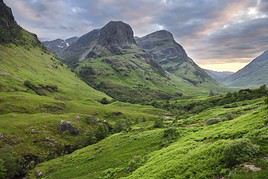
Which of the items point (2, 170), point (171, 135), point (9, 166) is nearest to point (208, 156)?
point (171, 135)

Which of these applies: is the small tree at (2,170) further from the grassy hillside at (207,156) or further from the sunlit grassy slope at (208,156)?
the sunlit grassy slope at (208,156)

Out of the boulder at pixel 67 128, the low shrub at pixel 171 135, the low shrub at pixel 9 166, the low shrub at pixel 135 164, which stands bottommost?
the low shrub at pixel 9 166

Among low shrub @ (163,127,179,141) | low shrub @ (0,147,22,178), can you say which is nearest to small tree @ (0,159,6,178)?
low shrub @ (0,147,22,178)

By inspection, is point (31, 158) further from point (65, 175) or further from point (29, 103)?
point (29, 103)

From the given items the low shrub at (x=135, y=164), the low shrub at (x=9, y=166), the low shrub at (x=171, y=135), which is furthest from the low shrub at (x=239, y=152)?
the low shrub at (x=9, y=166)

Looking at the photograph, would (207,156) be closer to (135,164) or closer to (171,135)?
(135,164)

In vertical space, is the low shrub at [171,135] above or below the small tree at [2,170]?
above

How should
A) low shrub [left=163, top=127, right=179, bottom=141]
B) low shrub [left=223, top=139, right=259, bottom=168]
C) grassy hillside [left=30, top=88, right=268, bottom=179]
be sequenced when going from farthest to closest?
1. low shrub [left=163, top=127, right=179, bottom=141]
2. low shrub [left=223, top=139, right=259, bottom=168]
3. grassy hillside [left=30, top=88, right=268, bottom=179]

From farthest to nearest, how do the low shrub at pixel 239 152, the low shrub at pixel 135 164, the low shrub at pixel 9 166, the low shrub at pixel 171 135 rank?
the low shrub at pixel 9 166 < the low shrub at pixel 171 135 < the low shrub at pixel 135 164 < the low shrub at pixel 239 152

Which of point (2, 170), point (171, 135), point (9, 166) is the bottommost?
point (9, 166)

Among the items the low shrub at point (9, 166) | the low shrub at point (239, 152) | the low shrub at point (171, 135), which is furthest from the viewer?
the low shrub at point (9, 166)

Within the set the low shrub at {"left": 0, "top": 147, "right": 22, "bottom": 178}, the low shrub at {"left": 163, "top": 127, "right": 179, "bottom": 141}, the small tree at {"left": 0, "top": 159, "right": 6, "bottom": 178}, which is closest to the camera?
the low shrub at {"left": 163, "top": 127, "right": 179, "bottom": 141}

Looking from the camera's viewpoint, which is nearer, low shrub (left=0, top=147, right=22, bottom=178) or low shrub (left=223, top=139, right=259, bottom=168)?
low shrub (left=223, top=139, right=259, bottom=168)

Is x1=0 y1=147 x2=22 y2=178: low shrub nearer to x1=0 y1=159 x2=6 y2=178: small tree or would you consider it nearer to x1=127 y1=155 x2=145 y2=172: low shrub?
x1=0 y1=159 x2=6 y2=178: small tree
